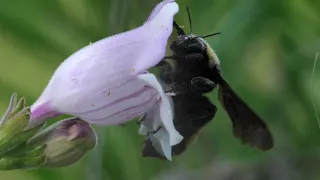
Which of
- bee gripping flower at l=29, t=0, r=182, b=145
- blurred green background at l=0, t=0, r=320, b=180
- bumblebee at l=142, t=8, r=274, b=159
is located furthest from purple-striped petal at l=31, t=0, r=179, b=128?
blurred green background at l=0, t=0, r=320, b=180

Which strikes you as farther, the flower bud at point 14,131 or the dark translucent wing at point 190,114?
the dark translucent wing at point 190,114

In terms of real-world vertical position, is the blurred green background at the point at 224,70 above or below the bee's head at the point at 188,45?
below

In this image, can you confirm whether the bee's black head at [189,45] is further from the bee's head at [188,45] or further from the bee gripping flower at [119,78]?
the bee gripping flower at [119,78]

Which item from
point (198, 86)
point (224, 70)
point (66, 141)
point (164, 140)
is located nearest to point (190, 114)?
point (198, 86)

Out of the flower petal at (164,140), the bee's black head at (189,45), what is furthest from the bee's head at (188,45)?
the flower petal at (164,140)

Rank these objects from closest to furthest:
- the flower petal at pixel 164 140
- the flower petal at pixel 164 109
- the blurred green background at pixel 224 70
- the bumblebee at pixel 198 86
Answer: the flower petal at pixel 164 109, the flower petal at pixel 164 140, the bumblebee at pixel 198 86, the blurred green background at pixel 224 70

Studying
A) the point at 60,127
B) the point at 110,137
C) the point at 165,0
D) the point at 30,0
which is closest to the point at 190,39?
the point at 165,0

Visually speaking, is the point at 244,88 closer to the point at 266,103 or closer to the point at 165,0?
the point at 266,103

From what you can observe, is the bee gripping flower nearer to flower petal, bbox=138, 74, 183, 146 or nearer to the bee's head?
flower petal, bbox=138, 74, 183, 146
